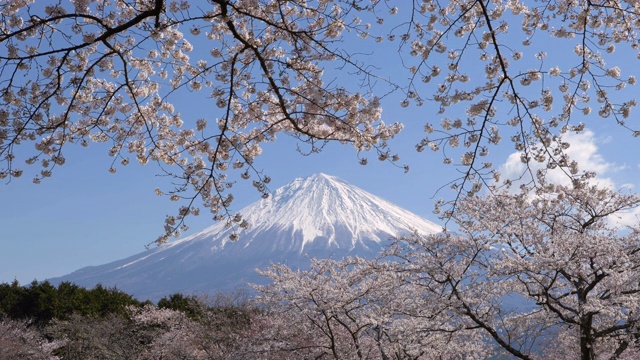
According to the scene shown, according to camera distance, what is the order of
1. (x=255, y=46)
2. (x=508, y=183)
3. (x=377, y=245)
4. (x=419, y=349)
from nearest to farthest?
(x=508, y=183) < (x=255, y=46) < (x=419, y=349) < (x=377, y=245)

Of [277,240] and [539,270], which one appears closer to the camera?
[539,270]

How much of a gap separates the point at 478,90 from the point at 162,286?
412ft

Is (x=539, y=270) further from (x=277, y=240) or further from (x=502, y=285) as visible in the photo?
(x=277, y=240)

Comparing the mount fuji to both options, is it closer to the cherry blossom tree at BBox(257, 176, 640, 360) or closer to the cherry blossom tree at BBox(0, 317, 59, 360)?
the cherry blossom tree at BBox(0, 317, 59, 360)

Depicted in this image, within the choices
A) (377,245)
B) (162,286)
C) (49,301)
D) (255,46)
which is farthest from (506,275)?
(162,286)

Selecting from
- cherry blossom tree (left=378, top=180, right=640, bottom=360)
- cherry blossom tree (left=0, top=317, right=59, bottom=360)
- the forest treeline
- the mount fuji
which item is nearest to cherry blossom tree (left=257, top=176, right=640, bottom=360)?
cherry blossom tree (left=378, top=180, right=640, bottom=360)

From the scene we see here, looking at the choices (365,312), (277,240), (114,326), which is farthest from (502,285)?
(277,240)

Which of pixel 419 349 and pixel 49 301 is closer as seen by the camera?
pixel 419 349

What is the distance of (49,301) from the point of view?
22.0m

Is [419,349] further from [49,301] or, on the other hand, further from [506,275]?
[49,301]

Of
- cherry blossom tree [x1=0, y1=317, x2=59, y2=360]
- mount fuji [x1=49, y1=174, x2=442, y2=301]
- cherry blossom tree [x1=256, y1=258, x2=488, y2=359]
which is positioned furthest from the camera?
mount fuji [x1=49, y1=174, x2=442, y2=301]

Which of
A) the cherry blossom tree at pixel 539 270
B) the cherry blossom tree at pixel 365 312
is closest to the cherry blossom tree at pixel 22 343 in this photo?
the cherry blossom tree at pixel 365 312

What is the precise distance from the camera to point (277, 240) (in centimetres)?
12356

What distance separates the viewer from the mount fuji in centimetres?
11631
